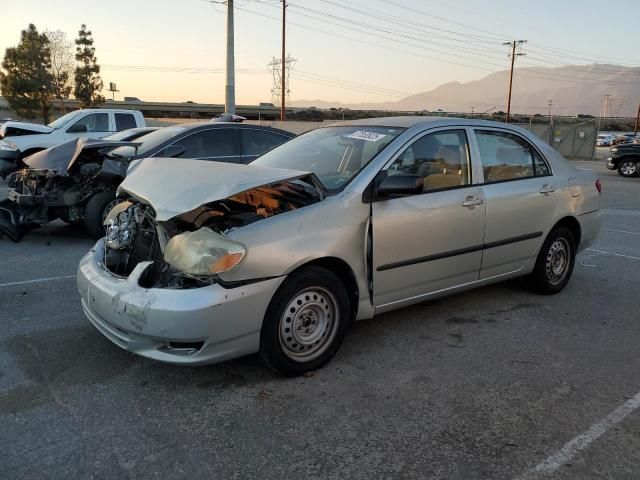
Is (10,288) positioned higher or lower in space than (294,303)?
lower

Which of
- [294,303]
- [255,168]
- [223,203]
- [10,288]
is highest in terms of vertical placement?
[255,168]

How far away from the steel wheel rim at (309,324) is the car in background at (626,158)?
1979cm

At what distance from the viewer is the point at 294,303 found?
3.33m

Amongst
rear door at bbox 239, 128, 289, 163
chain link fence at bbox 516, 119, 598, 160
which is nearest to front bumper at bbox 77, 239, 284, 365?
rear door at bbox 239, 128, 289, 163

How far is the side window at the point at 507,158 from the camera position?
4.50m

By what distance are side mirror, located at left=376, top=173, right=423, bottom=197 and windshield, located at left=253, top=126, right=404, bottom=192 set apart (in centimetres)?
27

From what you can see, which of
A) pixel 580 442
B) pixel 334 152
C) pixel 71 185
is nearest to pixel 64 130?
pixel 71 185

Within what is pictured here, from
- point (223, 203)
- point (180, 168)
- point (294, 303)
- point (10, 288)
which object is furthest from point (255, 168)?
point (10, 288)

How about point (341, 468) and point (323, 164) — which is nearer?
point (341, 468)

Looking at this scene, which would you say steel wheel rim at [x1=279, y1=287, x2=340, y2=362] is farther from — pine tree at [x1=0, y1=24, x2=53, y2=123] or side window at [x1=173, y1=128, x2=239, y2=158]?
pine tree at [x1=0, y1=24, x2=53, y2=123]

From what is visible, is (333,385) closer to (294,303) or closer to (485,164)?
(294,303)

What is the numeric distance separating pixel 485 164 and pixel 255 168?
2.00 m

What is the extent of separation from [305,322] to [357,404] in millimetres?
613

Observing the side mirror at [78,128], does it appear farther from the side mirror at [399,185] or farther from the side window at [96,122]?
the side mirror at [399,185]
